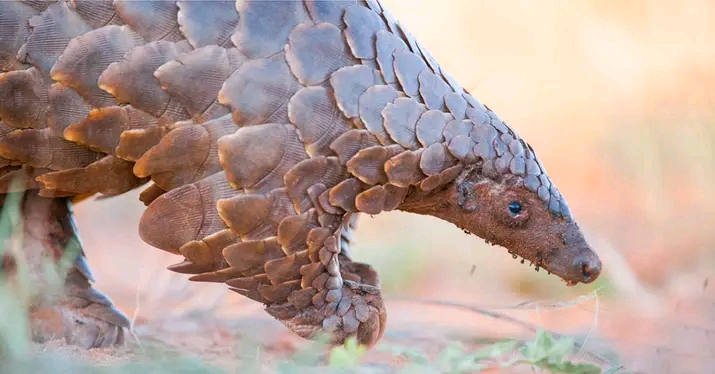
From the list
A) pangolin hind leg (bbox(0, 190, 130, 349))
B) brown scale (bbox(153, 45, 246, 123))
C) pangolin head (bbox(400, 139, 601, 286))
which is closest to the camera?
brown scale (bbox(153, 45, 246, 123))

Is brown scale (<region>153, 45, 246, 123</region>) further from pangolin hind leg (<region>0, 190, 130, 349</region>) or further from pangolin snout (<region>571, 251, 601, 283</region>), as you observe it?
pangolin snout (<region>571, 251, 601, 283</region>)

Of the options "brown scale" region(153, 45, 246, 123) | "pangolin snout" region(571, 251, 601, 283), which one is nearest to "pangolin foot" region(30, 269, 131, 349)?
"brown scale" region(153, 45, 246, 123)

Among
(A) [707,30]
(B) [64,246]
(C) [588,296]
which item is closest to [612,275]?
(C) [588,296]

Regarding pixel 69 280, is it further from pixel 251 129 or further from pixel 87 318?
pixel 251 129

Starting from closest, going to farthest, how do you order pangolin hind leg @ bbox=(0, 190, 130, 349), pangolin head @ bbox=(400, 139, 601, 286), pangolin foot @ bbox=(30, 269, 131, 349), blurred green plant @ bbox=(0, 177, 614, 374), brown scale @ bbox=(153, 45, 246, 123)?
blurred green plant @ bbox=(0, 177, 614, 374)
brown scale @ bbox=(153, 45, 246, 123)
pangolin head @ bbox=(400, 139, 601, 286)
pangolin hind leg @ bbox=(0, 190, 130, 349)
pangolin foot @ bbox=(30, 269, 131, 349)

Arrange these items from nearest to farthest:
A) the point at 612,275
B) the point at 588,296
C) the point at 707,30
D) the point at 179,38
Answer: the point at 179,38 → the point at 588,296 → the point at 612,275 → the point at 707,30

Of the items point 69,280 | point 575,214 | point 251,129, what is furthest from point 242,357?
point 575,214

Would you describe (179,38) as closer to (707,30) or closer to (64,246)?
(64,246)
